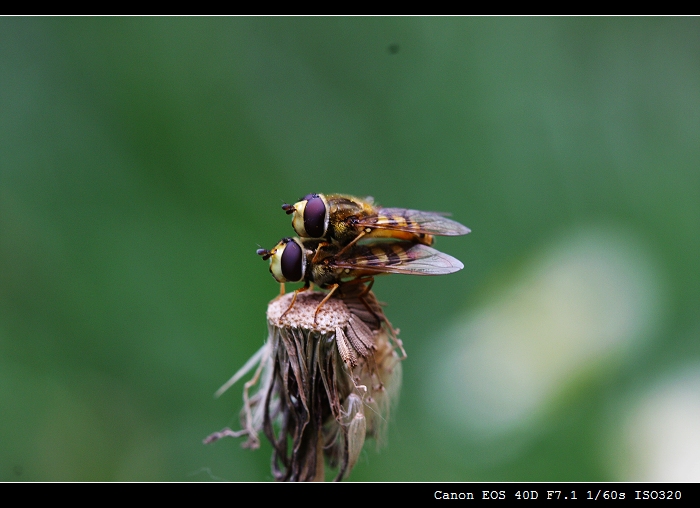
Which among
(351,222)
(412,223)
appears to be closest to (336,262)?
(351,222)

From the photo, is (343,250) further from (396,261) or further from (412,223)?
(412,223)

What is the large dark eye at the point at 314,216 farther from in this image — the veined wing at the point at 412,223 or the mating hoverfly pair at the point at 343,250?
the veined wing at the point at 412,223

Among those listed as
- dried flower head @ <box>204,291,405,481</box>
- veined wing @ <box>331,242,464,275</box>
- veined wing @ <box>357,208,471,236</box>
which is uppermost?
veined wing @ <box>357,208,471,236</box>

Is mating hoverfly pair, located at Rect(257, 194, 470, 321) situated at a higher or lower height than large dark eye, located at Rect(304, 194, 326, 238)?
lower

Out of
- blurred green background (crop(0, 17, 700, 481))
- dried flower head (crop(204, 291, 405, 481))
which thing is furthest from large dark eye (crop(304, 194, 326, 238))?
blurred green background (crop(0, 17, 700, 481))

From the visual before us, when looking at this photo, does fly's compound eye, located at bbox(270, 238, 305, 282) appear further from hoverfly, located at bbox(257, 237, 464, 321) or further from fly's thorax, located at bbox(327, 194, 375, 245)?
fly's thorax, located at bbox(327, 194, 375, 245)

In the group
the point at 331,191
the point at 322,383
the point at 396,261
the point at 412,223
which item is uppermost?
the point at 331,191
